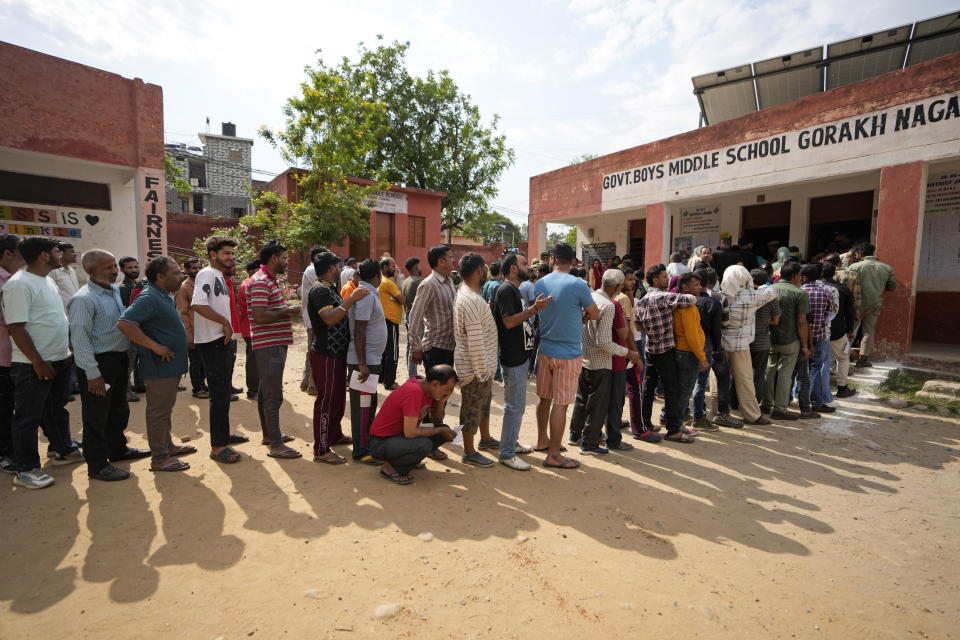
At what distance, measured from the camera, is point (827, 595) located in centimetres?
253

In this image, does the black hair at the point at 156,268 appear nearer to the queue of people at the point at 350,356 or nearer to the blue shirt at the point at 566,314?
the queue of people at the point at 350,356

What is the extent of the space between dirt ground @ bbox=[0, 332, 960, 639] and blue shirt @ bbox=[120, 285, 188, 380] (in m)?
0.87

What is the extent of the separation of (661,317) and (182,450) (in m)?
4.70

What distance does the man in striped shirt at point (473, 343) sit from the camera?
12.5 ft

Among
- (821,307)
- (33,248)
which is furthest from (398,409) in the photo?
(821,307)

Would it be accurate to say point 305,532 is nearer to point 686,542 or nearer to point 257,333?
point 257,333

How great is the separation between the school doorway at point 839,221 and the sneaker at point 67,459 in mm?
12067

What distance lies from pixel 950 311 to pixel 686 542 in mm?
9268

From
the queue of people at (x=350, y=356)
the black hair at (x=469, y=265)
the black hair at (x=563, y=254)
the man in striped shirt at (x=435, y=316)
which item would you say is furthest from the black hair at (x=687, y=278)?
the man in striped shirt at (x=435, y=316)

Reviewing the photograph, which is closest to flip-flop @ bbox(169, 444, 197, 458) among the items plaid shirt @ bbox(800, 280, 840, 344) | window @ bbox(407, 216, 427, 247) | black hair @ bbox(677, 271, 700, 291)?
black hair @ bbox(677, 271, 700, 291)

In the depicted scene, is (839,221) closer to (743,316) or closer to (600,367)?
(743,316)

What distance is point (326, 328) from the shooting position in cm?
401

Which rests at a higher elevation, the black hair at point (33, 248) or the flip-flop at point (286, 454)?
the black hair at point (33, 248)

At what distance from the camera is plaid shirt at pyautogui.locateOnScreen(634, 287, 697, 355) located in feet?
15.8
